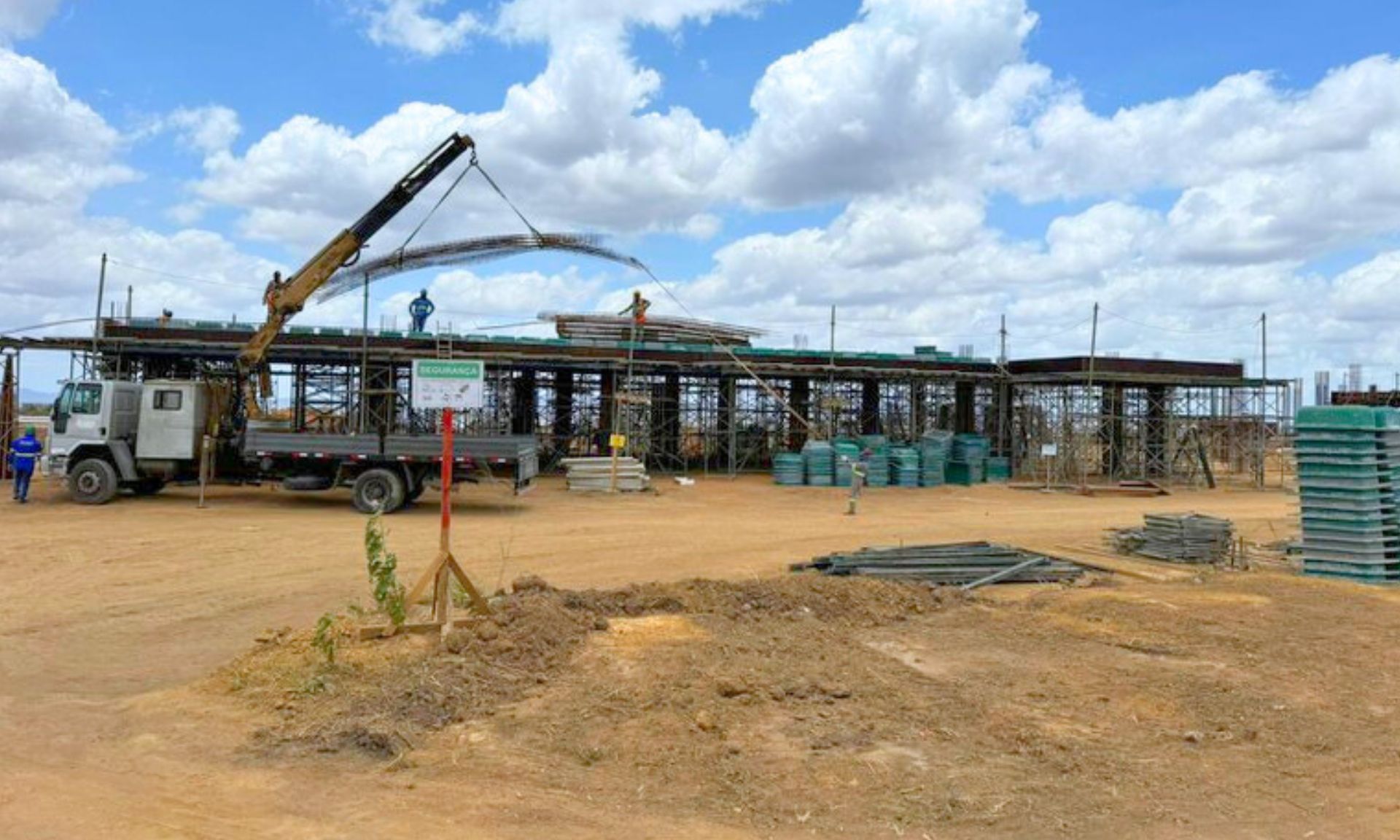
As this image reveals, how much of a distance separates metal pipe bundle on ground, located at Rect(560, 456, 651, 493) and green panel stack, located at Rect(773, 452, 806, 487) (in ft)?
18.4

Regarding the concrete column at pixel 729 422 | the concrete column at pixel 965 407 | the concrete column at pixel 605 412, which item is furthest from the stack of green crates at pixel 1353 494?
the concrete column at pixel 965 407

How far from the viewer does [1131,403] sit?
42.3 m

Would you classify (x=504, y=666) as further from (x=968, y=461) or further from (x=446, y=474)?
(x=968, y=461)

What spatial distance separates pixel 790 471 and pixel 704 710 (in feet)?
82.0

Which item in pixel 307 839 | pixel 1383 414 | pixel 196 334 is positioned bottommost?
pixel 307 839

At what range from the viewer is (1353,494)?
1372 cm

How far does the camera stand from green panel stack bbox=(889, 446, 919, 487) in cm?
3253

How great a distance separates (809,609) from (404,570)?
19.0 feet

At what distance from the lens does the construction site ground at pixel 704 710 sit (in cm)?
524

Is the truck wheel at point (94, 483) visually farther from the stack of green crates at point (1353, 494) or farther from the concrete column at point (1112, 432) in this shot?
the concrete column at point (1112, 432)

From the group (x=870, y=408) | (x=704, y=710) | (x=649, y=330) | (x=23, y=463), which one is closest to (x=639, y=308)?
(x=649, y=330)

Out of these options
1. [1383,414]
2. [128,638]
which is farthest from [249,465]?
[1383,414]

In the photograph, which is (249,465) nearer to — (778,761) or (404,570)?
(404,570)

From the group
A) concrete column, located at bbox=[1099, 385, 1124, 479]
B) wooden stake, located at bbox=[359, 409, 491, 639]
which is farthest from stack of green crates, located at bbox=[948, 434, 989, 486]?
wooden stake, located at bbox=[359, 409, 491, 639]
